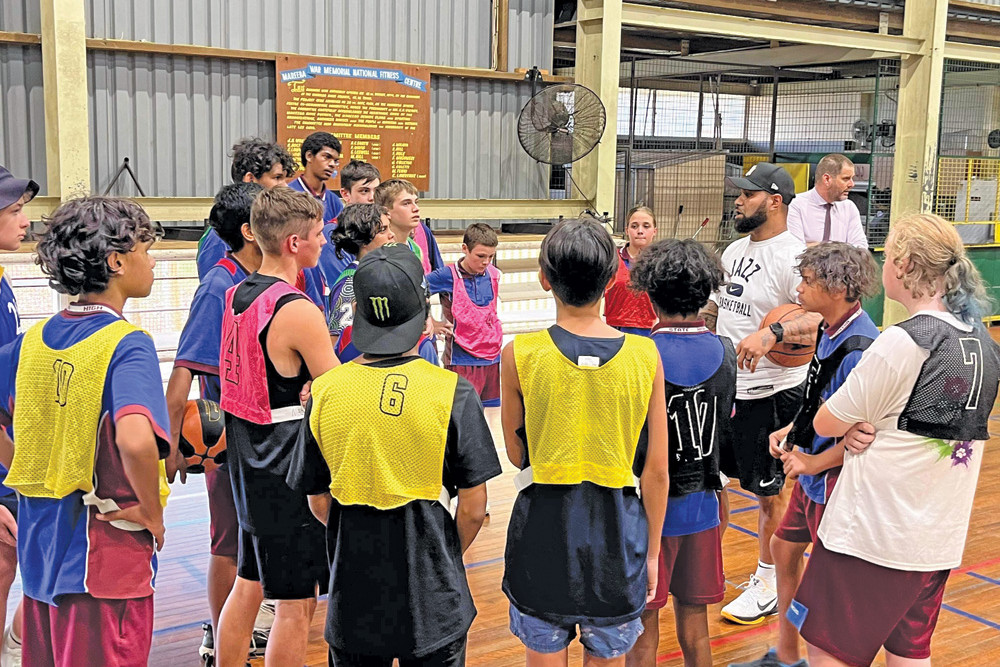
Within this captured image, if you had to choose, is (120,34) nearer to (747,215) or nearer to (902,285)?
(747,215)

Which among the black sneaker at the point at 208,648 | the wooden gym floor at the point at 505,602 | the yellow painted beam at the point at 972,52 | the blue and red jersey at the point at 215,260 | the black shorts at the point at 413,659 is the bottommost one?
the wooden gym floor at the point at 505,602

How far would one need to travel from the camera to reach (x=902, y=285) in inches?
103

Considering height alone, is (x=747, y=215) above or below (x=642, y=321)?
above

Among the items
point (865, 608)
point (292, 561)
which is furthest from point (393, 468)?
point (865, 608)

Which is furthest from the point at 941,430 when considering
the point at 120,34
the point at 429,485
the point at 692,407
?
the point at 120,34

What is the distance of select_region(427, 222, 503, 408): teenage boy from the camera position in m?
5.41

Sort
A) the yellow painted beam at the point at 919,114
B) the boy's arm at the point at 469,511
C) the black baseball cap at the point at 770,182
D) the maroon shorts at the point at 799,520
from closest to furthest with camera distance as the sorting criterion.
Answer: the boy's arm at the point at 469,511
the maroon shorts at the point at 799,520
the black baseball cap at the point at 770,182
the yellow painted beam at the point at 919,114

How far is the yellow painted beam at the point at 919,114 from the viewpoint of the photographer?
38.8 feet

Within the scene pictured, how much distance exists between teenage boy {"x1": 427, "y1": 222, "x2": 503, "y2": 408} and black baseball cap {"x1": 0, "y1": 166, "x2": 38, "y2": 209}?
260 centimetres

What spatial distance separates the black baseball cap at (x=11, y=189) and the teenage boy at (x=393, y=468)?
1.43 metres

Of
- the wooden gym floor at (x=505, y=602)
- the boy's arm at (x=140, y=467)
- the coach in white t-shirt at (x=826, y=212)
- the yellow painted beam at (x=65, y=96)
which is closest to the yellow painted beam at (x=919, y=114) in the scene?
the coach in white t-shirt at (x=826, y=212)

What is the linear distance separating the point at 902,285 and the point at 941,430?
404 mm

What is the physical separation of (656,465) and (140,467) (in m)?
1.31

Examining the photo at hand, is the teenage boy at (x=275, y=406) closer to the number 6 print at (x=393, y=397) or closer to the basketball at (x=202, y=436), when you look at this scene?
the basketball at (x=202, y=436)
